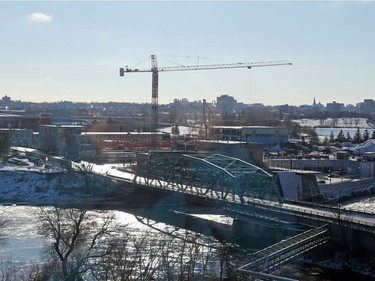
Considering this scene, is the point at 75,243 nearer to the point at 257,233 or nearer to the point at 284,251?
the point at 284,251

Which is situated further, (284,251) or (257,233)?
(257,233)

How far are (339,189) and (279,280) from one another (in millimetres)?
11295

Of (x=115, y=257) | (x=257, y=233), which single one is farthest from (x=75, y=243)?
(x=257, y=233)

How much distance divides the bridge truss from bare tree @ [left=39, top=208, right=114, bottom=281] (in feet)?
7.31

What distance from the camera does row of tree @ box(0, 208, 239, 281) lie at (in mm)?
6492

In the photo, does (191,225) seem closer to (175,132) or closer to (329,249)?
(329,249)

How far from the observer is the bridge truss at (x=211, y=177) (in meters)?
13.4

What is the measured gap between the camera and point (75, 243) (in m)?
7.71

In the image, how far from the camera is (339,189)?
55.2 feet

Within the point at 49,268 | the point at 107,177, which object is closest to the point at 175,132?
the point at 107,177

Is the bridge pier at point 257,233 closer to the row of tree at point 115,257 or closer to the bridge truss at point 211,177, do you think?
the bridge truss at point 211,177

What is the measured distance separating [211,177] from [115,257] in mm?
7477

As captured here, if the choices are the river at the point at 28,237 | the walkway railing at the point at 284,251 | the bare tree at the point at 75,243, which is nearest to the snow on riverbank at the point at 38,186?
the river at the point at 28,237

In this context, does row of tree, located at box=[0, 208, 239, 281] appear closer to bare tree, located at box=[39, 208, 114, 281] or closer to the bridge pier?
bare tree, located at box=[39, 208, 114, 281]
